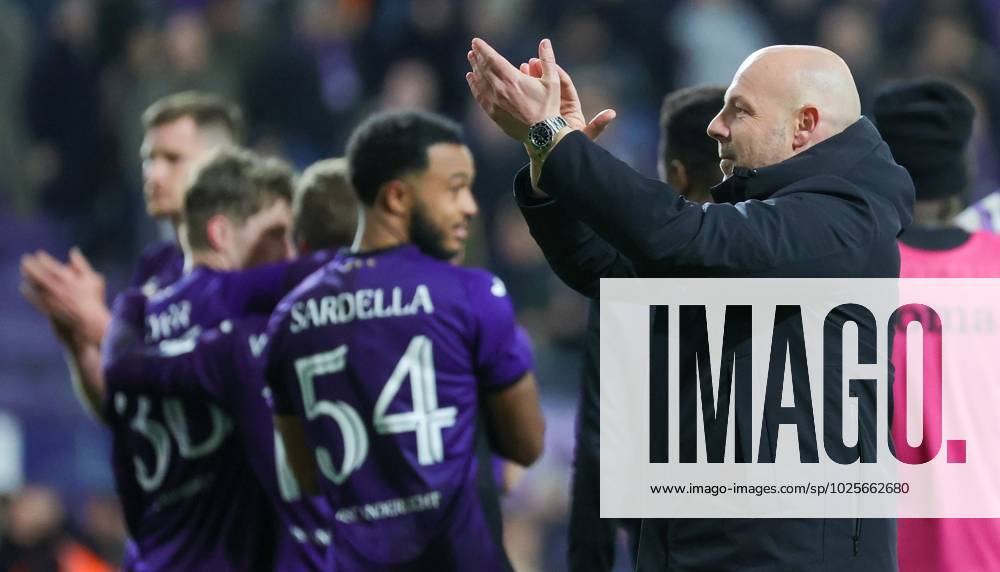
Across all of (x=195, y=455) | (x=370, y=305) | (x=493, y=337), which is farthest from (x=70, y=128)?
(x=493, y=337)

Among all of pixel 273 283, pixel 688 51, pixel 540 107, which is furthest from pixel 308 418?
pixel 688 51

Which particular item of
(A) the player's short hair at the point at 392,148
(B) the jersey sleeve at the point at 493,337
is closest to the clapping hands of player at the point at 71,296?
(A) the player's short hair at the point at 392,148

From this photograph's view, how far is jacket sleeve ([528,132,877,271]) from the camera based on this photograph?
2.66 meters

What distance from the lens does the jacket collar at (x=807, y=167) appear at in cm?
286

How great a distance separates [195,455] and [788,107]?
2120 mm

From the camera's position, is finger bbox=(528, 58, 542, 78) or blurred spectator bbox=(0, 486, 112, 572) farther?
blurred spectator bbox=(0, 486, 112, 572)

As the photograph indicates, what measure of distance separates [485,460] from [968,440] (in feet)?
3.92

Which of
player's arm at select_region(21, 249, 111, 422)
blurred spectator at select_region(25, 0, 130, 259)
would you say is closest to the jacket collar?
player's arm at select_region(21, 249, 111, 422)

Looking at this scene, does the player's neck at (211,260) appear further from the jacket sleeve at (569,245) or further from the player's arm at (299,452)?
the jacket sleeve at (569,245)

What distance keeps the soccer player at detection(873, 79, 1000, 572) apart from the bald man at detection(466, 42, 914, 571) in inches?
26.5

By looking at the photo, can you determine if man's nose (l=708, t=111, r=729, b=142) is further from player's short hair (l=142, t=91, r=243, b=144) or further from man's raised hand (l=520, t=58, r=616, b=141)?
player's short hair (l=142, t=91, r=243, b=144)

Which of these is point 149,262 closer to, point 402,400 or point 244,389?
point 244,389

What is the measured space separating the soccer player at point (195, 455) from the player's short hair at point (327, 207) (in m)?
0.22

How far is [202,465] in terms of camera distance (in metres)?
4.27
